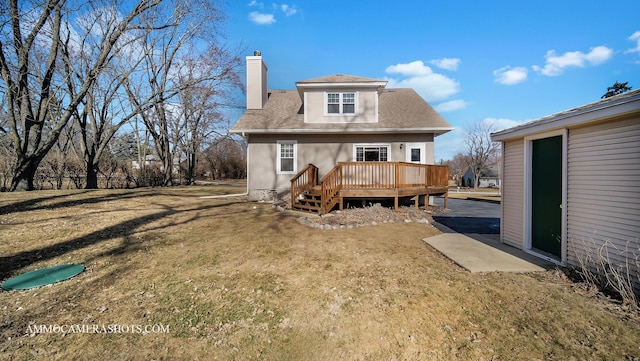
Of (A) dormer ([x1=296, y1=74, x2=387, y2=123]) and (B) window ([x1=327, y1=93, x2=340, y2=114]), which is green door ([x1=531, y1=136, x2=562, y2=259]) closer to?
(A) dormer ([x1=296, y1=74, x2=387, y2=123])

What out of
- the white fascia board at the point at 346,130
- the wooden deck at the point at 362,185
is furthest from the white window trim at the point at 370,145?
the wooden deck at the point at 362,185

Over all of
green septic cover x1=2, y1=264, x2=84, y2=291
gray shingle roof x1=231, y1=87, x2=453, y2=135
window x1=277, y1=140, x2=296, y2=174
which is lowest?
green septic cover x1=2, y1=264, x2=84, y2=291

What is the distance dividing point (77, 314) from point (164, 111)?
24.5m

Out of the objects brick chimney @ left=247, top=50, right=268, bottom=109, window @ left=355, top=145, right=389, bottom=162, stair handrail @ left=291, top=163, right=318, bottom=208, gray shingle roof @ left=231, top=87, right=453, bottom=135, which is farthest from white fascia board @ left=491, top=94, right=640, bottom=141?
brick chimney @ left=247, top=50, right=268, bottom=109

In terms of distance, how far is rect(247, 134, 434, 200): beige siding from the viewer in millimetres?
12062

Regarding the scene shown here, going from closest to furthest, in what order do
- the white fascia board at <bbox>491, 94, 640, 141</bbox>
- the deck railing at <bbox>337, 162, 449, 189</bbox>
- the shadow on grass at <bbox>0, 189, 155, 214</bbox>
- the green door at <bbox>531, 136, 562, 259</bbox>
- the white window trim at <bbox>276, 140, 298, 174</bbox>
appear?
the white fascia board at <bbox>491, 94, 640, 141</bbox> < the green door at <bbox>531, 136, 562, 259</bbox> < the shadow on grass at <bbox>0, 189, 155, 214</bbox> < the deck railing at <bbox>337, 162, 449, 189</bbox> < the white window trim at <bbox>276, 140, 298, 174</bbox>

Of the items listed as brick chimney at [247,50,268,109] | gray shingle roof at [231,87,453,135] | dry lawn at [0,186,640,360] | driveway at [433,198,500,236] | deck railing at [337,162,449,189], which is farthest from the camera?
brick chimney at [247,50,268,109]

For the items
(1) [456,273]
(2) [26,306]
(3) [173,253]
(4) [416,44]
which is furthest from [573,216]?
(4) [416,44]

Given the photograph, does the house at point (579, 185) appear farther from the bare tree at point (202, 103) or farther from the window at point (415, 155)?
the bare tree at point (202, 103)

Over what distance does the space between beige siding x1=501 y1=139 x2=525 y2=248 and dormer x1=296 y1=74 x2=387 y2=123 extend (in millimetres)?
6826

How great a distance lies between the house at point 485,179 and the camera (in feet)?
131

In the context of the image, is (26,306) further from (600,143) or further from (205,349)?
(600,143)

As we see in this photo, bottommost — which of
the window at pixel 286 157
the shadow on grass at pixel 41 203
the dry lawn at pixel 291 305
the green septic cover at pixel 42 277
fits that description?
the dry lawn at pixel 291 305

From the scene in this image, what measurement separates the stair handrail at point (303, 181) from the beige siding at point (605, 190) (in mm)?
7729
